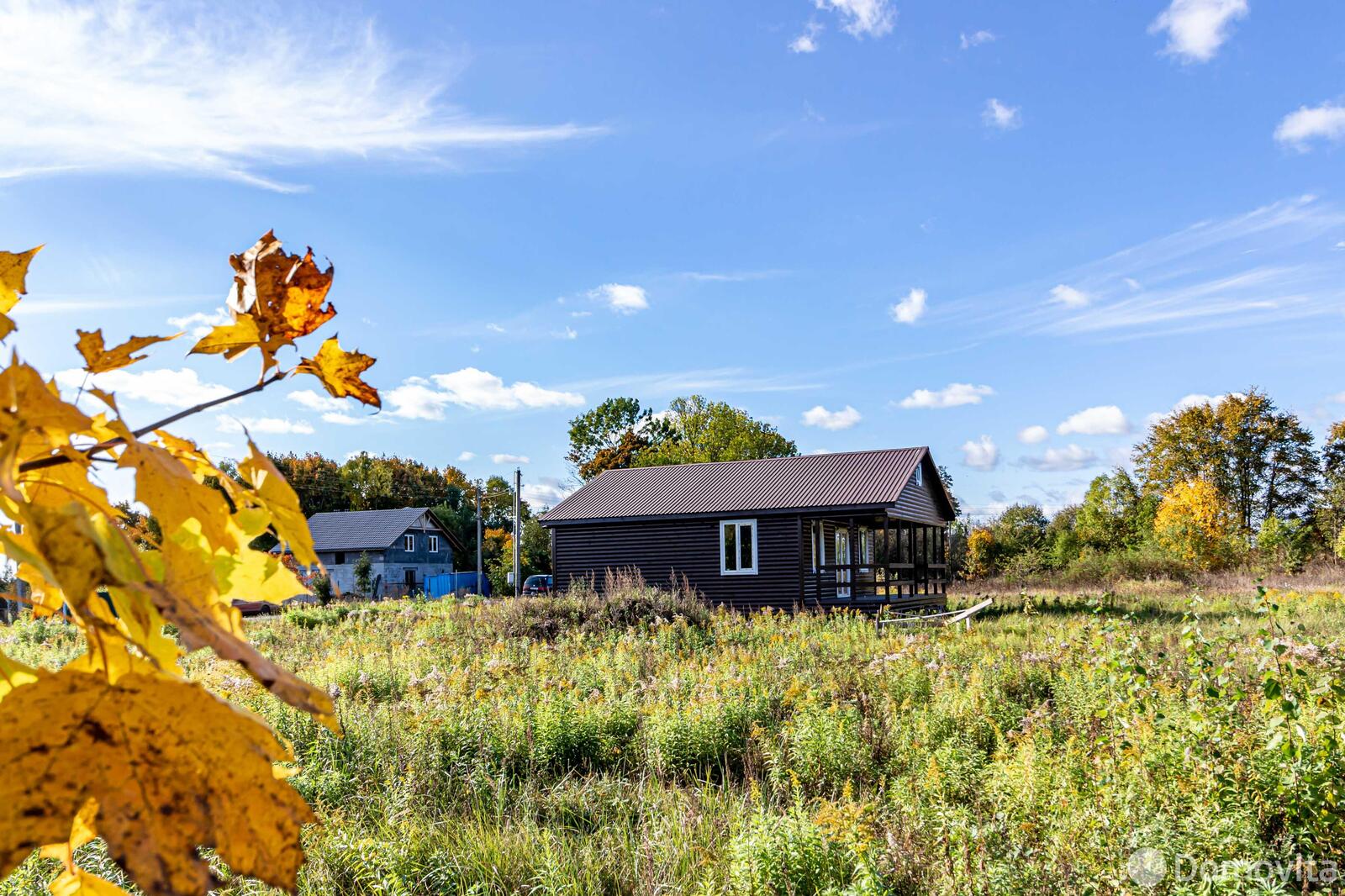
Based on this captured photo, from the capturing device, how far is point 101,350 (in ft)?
2.00

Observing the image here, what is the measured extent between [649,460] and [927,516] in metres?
20.7

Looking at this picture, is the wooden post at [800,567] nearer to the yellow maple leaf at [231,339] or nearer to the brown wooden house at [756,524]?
the brown wooden house at [756,524]

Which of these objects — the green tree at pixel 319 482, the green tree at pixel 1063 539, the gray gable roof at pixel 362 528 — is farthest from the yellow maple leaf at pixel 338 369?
the green tree at pixel 319 482

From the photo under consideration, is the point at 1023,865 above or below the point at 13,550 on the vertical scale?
below

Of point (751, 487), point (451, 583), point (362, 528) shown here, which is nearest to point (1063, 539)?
point (751, 487)

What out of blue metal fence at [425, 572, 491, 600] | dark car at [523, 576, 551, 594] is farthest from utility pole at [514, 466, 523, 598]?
blue metal fence at [425, 572, 491, 600]

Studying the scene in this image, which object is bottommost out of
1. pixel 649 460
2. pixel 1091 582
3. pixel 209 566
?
pixel 1091 582

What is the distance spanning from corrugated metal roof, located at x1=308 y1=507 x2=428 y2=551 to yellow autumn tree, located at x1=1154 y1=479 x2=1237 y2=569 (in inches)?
1199

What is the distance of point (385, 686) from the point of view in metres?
7.54

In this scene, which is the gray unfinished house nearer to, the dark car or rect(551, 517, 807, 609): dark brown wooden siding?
the dark car

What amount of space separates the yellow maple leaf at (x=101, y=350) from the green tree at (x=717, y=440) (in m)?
37.8

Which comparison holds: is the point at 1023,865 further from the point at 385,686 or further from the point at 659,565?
the point at 659,565

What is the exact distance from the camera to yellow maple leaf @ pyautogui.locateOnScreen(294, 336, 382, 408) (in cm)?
71

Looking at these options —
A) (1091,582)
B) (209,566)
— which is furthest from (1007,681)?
(1091,582)
